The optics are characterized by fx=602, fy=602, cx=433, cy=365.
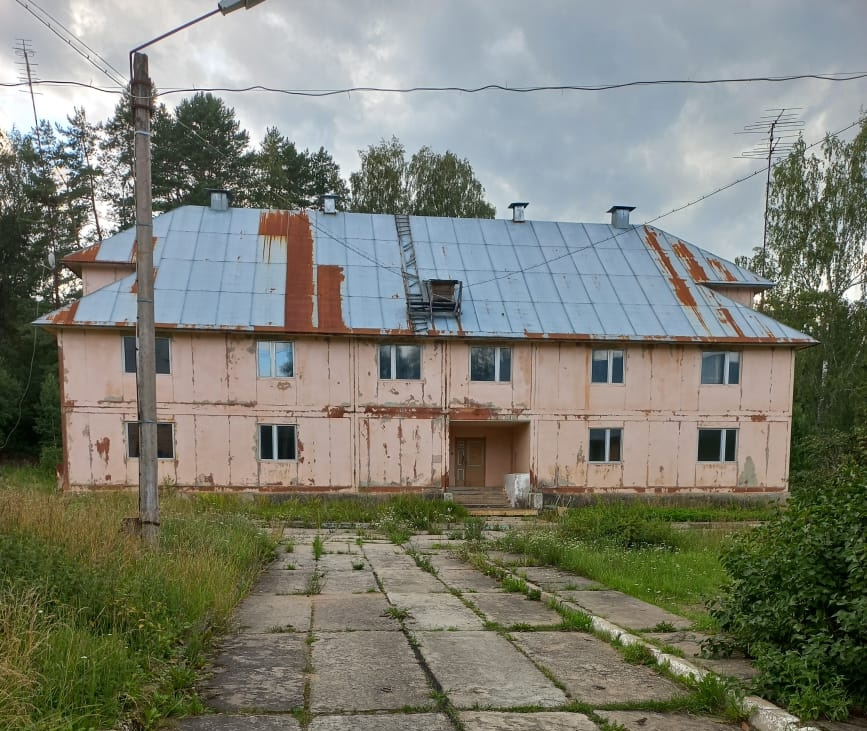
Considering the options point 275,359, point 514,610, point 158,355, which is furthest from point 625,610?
point 158,355

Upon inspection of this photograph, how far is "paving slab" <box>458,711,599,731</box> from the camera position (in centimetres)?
391

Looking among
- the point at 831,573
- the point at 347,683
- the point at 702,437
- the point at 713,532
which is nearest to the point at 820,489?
the point at 831,573

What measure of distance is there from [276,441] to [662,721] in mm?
15119

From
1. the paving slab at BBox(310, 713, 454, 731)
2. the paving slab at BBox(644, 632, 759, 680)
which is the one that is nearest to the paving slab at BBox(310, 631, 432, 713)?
the paving slab at BBox(310, 713, 454, 731)

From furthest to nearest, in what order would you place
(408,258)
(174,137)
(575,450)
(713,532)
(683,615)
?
1. (174,137)
2. (408,258)
3. (575,450)
4. (713,532)
5. (683,615)

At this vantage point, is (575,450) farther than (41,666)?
Yes

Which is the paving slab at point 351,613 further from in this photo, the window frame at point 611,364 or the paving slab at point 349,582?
the window frame at point 611,364

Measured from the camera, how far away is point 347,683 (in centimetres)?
455

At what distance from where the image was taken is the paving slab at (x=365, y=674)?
13.9 ft

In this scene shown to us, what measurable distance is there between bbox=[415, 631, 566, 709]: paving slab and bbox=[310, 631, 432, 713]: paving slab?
0.20 meters

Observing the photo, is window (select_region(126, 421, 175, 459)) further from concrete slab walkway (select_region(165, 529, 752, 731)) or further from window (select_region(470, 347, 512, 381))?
concrete slab walkway (select_region(165, 529, 752, 731))

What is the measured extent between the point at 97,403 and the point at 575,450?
14.2 m

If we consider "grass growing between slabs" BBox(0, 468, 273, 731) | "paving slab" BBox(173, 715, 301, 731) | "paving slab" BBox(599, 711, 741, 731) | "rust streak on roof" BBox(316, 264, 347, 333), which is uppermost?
"rust streak on roof" BBox(316, 264, 347, 333)

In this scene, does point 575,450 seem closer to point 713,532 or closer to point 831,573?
point 713,532
